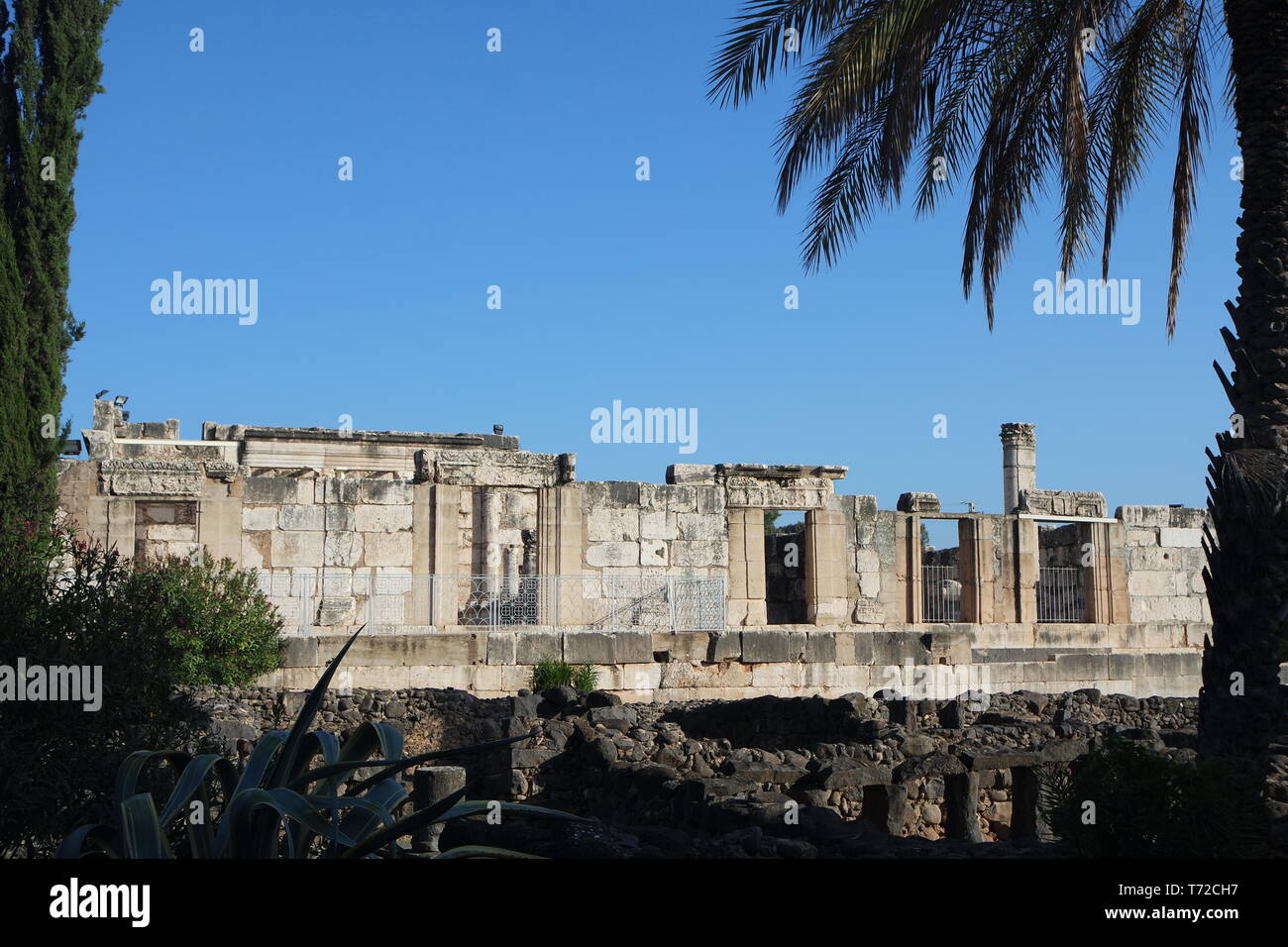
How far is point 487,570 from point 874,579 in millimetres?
7089

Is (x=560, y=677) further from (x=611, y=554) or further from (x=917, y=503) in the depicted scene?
(x=917, y=503)

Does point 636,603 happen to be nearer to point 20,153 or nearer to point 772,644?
point 772,644

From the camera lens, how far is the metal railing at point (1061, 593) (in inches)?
878

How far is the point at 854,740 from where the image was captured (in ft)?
39.2

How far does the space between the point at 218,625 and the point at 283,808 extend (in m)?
10.7

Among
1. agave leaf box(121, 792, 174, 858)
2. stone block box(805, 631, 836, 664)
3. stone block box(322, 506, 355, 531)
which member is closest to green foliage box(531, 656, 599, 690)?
stone block box(805, 631, 836, 664)

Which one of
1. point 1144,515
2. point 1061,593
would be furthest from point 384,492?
point 1144,515

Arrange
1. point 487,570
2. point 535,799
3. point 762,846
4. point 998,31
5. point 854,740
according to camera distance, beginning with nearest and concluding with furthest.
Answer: point 762,846 → point 998,31 → point 535,799 → point 854,740 → point 487,570

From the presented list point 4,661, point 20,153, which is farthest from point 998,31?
point 20,153

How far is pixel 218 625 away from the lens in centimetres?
1452

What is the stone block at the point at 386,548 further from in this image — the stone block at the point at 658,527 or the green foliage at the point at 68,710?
the green foliage at the point at 68,710

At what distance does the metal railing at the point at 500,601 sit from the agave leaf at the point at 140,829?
12.3 m

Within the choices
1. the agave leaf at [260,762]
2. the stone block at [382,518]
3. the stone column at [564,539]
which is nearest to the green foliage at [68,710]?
the agave leaf at [260,762]

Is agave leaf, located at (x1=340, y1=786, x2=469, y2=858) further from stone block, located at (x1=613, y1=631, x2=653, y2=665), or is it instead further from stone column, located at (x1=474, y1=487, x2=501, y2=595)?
stone column, located at (x1=474, y1=487, x2=501, y2=595)
